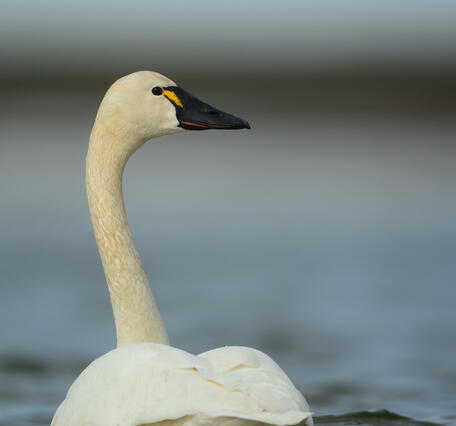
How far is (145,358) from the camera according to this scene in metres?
4.29

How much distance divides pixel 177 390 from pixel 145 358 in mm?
292

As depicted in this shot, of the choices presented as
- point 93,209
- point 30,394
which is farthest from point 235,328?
point 93,209

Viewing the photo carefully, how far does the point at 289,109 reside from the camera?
1101 inches

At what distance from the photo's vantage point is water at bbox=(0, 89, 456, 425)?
7.08m

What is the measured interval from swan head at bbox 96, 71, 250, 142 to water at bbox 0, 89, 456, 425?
5.75 feet

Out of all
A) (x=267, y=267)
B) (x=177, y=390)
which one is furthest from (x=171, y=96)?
(x=267, y=267)

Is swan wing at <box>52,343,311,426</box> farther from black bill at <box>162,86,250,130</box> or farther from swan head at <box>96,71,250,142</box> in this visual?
black bill at <box>162,86,250,130</box>

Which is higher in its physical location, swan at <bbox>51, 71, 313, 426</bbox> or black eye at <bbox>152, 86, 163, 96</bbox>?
black eye at <bbox>152, 86, 163, 96</bbox>

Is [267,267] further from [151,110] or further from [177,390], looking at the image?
[177,390]

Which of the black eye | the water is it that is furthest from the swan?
the water

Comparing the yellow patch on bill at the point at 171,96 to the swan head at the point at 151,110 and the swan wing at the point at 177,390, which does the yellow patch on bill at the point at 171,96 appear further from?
the swan wing at the point at 177,390

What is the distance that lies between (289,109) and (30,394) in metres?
21.8

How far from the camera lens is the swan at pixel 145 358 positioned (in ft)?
13.0

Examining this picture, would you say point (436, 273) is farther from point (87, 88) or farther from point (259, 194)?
point (87, 88)
